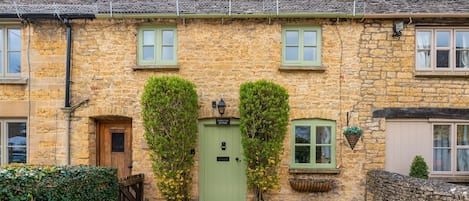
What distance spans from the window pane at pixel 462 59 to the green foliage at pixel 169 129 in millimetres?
6717

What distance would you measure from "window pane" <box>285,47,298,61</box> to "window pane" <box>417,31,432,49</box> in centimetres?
307

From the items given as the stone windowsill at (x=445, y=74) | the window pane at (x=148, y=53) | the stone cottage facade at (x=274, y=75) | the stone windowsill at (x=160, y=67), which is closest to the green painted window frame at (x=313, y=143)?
the stone cottage facade at (x=274, y=75)

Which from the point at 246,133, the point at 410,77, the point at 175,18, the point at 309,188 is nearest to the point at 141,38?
the point at 175,18

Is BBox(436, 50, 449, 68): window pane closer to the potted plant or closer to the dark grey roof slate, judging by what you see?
the dark grey roof slate

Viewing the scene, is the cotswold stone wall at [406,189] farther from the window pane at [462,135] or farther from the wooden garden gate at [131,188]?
the wooden garden gate at [131,188]

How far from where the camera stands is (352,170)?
8922 mm

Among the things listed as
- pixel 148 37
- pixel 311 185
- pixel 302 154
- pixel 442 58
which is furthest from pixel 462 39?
pixel 148 37

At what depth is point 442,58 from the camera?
903cm

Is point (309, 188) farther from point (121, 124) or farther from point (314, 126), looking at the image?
point (121, 124)

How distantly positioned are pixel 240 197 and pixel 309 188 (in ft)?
5.66

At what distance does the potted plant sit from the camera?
28.3 feet

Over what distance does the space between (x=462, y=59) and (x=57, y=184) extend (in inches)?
375

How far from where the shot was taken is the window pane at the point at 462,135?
29.7 ft

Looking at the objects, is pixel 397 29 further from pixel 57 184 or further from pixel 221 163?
pixel 57 184
